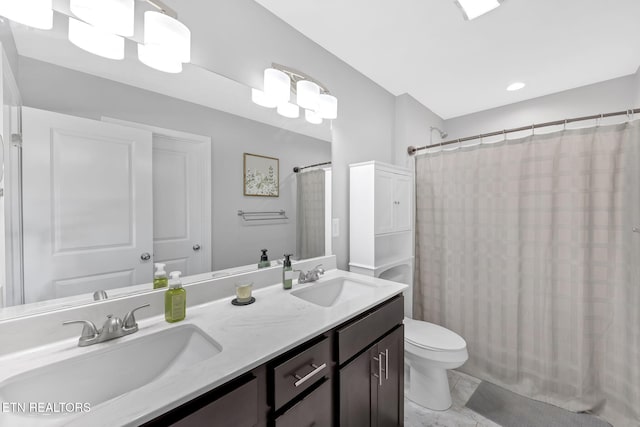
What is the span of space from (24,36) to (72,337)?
98 centimetres

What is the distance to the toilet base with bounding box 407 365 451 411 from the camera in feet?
5.47

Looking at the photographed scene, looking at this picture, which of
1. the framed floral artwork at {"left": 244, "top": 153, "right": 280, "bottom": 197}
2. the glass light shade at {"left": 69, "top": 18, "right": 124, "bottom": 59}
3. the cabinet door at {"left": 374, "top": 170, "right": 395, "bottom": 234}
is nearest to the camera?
the glass light shade at {"left": 69, "top": 18, "right": 124, "bottom": 59}

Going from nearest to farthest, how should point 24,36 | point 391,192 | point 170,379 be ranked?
point 170,379 → point 24,36 → point 391,192

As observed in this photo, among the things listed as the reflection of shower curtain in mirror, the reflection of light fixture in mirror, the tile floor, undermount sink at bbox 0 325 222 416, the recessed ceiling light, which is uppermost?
the recessed ceiling light

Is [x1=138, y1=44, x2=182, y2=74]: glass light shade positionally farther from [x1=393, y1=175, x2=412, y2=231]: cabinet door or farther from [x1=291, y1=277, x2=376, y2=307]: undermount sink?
[x1=393, y1=175, x2=412, y2=231]: cabinet door

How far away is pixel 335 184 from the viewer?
6.09ft

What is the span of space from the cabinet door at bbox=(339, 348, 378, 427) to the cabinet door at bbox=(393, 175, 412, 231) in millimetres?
1177

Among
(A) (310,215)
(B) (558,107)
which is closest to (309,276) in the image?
(A) (310,215)

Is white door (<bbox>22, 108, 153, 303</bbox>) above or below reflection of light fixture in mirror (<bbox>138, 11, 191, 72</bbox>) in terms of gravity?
below

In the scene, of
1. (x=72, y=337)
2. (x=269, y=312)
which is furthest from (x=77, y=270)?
(x=269, y=312)

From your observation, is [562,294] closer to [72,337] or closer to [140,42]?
[72,337]

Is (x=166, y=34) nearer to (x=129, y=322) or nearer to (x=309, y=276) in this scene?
(x=129, y=322)

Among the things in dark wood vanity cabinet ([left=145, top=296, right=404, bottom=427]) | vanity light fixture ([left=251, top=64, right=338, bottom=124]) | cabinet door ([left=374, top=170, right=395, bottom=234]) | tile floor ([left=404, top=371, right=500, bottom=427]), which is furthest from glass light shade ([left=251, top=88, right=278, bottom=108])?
tile floor ([left=404, top=371, right=500, bottom=427])

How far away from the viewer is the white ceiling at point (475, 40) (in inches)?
55.1
